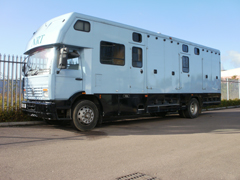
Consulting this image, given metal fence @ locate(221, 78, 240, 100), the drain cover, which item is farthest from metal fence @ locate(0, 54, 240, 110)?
metal fence @ locate(221, 78, 240, 100)

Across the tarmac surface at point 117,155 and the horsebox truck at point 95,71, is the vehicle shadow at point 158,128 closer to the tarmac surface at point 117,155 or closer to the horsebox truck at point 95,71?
the tarmac surface at point 117,155

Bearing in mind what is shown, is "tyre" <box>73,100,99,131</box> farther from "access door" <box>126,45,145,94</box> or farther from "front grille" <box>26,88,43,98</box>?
"access door" <box>126,45,145,94</box>

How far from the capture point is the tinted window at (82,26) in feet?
24.9

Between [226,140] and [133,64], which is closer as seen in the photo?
[226,140]

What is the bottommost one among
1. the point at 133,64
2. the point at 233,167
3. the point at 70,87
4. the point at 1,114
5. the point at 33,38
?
the point at 233,167

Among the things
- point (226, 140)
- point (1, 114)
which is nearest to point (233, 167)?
point (226, 140)

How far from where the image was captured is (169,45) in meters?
10.8

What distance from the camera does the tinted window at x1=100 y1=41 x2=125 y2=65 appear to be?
8.19m

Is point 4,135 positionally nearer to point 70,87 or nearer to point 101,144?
point 70,87

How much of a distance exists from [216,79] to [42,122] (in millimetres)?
9893

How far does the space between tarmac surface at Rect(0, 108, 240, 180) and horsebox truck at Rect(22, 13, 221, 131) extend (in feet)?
3.36

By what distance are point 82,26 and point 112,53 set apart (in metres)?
1.43

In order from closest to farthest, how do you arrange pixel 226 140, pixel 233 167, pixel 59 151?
pixel 233 167
pixel 59 151
pixel 226 140

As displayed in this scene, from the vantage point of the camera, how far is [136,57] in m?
9.29
